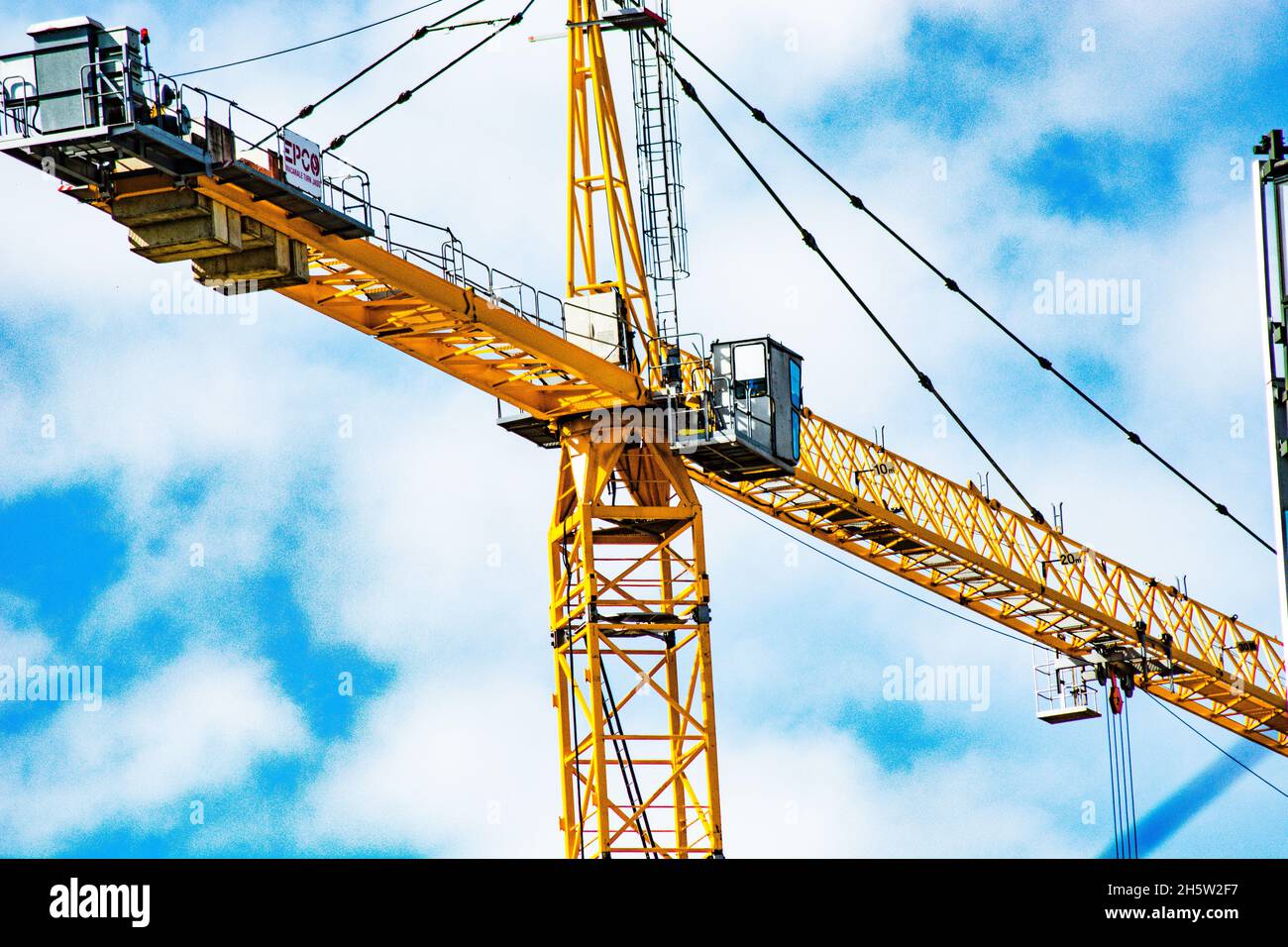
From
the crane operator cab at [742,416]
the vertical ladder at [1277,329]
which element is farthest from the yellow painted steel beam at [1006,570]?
the vertical ladder at [1277,329]

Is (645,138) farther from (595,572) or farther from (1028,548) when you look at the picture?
(1028,548)

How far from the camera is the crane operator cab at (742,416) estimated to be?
59.7 m

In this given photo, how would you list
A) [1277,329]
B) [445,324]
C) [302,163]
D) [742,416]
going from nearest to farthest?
[1277,329], [302,163], [445,324], [742,416]

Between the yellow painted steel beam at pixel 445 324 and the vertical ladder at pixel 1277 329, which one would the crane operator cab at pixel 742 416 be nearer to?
the yellow painted steel beam at pixel 445 324

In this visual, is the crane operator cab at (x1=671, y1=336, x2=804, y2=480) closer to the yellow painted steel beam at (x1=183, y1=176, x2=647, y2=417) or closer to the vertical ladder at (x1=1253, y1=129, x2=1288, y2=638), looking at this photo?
the yellow painted steel beam at (x1=183, y1=176, x2=647, y2=417)

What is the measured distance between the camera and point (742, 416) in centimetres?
5994

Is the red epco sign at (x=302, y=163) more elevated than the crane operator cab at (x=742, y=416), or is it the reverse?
the red epco sign at (x=302, y=163)

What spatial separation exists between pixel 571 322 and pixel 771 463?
6281mm

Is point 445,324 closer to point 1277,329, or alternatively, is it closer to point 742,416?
point 742,416

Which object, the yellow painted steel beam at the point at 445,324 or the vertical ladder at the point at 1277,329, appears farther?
Answer: the yellow painted steel beam at the point at 445,324

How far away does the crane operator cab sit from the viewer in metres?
59.7
